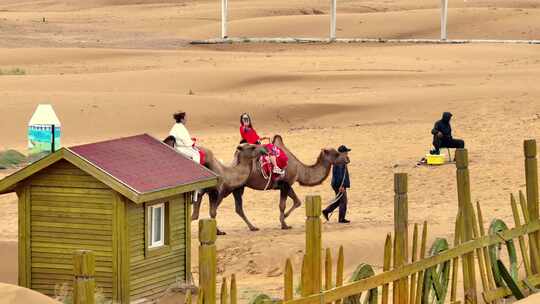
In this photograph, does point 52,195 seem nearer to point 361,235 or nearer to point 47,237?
point 47,237

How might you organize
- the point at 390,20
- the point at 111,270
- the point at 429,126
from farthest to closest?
the point at 390,20 < the point at 429,126 < the point at 111,270

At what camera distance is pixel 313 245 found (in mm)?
12461

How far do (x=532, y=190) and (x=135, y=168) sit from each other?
13.1 ft

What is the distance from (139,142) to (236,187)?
4.74 metres

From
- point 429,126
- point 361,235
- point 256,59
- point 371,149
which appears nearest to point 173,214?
point 361,235

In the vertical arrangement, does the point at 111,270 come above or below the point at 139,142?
below

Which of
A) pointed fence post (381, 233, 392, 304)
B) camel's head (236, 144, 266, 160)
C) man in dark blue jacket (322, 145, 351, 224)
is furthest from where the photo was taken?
man in dark blue jacket (322, 145, 351, 224)

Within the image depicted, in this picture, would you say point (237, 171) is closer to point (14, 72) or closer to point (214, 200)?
point (214, 200)

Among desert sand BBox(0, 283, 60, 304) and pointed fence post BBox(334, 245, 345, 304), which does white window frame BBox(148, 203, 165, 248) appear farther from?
desert sand BBox(0, 283, 60, 304)

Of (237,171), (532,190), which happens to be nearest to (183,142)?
(237,171)

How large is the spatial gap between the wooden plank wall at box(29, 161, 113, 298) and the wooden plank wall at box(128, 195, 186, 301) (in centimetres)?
23

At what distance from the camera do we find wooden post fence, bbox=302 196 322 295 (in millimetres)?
12289

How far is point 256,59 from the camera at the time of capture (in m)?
44.9

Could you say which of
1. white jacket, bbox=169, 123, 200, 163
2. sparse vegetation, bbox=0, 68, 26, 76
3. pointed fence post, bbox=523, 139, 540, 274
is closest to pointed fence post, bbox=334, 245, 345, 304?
pointed fence post, bbox=523, 139, 540, 274
